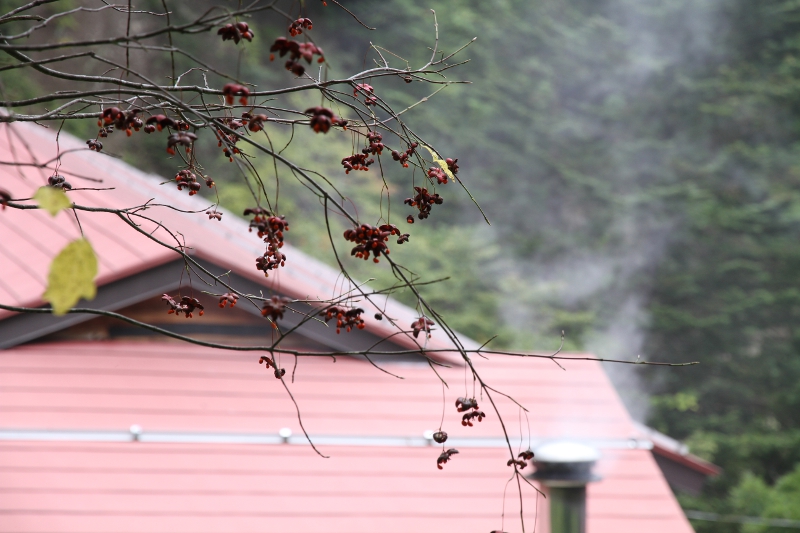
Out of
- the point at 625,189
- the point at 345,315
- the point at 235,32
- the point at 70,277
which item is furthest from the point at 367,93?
the point at 625,189

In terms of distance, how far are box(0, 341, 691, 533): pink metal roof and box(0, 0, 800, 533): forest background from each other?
7.35 meters

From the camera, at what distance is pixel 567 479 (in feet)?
9.84

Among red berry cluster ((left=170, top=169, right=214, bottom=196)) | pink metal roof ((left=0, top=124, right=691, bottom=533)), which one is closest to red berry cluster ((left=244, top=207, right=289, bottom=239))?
red berry cluster ((left=170, top=169, right=214, bottom=196))

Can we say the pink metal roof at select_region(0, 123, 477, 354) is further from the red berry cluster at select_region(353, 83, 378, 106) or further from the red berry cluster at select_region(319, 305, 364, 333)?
the red berry cluster at select_region(319, 305, 364, 333)

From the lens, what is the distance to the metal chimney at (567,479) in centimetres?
300

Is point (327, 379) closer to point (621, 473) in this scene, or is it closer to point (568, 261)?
point (621, 473)

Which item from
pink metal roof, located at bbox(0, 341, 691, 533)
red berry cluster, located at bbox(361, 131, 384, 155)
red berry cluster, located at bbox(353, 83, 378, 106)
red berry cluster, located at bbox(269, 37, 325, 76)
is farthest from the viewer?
pink metal roof, located at bbox(0, 341, 691, 533)

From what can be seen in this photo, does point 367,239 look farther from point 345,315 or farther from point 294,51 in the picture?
point 294,51

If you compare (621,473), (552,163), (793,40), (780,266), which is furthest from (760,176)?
(621,473)

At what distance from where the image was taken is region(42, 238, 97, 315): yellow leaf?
0.99m

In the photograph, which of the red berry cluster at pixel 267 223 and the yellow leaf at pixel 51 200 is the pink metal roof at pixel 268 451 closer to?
the red berry cluster at pixel 267 223

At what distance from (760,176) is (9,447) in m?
14.7

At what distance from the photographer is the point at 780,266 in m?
14.0

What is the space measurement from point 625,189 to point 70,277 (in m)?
15.4
